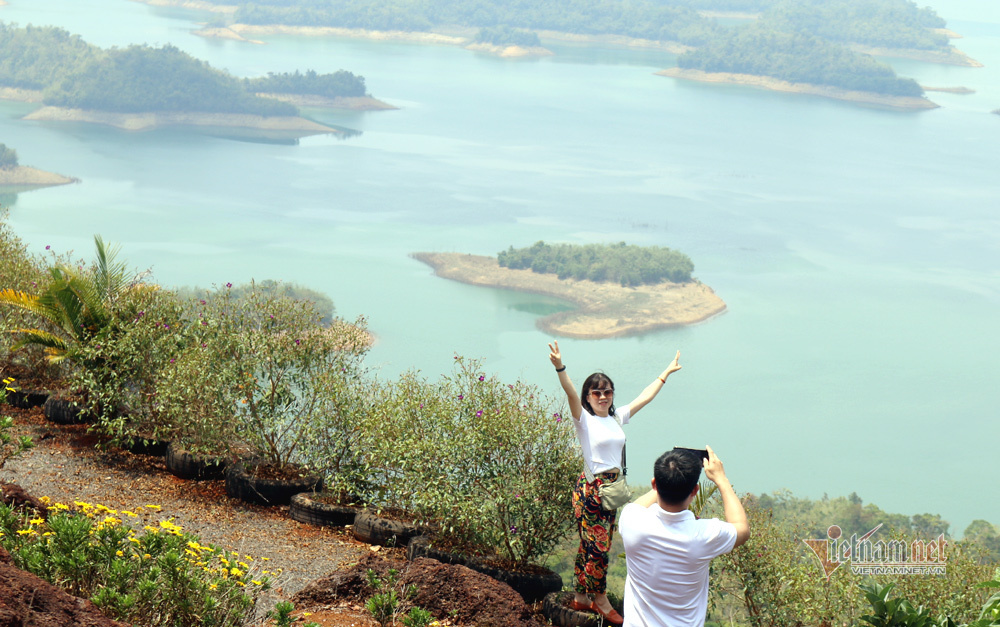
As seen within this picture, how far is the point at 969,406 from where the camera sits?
6022cm

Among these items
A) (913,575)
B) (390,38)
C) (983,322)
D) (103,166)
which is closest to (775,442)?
(983,322)

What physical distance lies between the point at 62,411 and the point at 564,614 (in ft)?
12.6

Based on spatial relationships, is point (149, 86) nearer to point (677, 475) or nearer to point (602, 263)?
point (602, 263)

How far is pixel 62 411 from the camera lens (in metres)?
5.94

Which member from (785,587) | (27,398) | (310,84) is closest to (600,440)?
(785,587)

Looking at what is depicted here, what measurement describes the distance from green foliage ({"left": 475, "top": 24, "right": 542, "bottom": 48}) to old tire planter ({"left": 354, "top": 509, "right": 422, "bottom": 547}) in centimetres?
14659

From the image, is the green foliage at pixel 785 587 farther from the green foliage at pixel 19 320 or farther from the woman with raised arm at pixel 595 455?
the green foliage at pixel 19 320

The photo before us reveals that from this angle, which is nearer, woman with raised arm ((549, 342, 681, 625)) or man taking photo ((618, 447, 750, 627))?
man taking photo ((618, 447, 750, 627))

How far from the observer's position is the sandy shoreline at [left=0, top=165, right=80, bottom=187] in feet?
276

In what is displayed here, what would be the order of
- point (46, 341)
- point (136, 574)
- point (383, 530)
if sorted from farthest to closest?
point (46, 341), point (383, 530), point (136, 574)

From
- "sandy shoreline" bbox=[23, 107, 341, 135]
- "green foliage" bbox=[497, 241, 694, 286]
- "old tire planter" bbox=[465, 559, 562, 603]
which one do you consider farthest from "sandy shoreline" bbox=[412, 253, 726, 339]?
"old tire planter" bbox=[465, 559, 562, 603]

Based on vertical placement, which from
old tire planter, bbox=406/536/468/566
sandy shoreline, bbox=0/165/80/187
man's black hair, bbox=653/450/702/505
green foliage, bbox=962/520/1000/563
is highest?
man's black hair, bbox=653/450/702/505

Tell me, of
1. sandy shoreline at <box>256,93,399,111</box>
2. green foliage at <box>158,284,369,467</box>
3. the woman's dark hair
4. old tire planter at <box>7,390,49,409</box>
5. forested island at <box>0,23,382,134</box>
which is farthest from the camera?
sandy shoreline at <box>256,93,399,111</box>

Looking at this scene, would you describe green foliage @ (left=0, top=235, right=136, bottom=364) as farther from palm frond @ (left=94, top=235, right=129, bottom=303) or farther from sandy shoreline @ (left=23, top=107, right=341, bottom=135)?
sandy shoreline @ (left=23, top=107, right=341, bottom=135)
